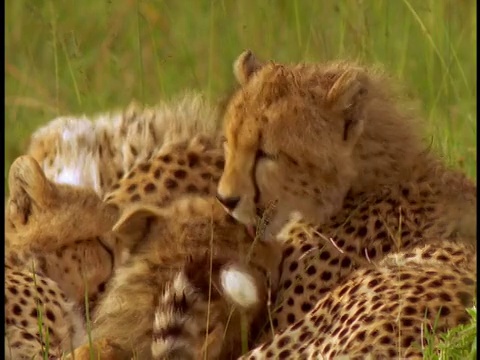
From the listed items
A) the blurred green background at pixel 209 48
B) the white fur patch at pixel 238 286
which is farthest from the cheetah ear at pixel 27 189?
the blurred green background at pixel 209 48

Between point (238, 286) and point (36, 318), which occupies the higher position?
point (238, 286)

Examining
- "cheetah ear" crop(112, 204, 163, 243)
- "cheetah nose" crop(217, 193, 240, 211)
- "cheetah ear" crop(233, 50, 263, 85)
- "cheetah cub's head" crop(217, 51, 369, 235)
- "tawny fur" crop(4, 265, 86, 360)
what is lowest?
"tawny fur" crop(4, 265, 86, 360)

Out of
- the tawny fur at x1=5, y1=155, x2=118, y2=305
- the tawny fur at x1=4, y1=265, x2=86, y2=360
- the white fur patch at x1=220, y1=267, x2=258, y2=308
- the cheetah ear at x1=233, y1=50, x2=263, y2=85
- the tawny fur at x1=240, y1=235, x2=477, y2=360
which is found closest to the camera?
the tawny fur at x1=240, y1=235, x2=477, y2=360

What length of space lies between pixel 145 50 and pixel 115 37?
1.59ft

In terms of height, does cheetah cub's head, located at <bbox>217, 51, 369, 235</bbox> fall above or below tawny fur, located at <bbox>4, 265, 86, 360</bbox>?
above

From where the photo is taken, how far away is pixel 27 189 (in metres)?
4.90

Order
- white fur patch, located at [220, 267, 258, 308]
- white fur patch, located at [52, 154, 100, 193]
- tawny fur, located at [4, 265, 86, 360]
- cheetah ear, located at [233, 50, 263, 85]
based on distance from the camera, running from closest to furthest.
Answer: white fur patch, located at [220, 267, 258, 308]
tawny fur, located at [4, 265, 86, 360]
cheetah ear, located at [233, 50, 263, 85]
white fur patch, located at [52, 154, 100, 193]

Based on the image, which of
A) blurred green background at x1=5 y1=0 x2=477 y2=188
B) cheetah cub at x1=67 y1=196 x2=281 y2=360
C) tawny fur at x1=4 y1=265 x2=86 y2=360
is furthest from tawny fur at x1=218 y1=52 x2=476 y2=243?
blurred green background at x1=5 y1=0 x2=477 y2=188

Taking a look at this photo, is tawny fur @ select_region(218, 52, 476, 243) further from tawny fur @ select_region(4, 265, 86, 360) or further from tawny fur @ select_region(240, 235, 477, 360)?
tawny fur @ select_region(4, 265, 86, 360)

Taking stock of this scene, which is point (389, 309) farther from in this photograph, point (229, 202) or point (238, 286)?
point (229, 202)

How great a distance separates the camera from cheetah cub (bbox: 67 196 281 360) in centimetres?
424

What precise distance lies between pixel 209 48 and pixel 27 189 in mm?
2444

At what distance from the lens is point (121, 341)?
14.5 ft

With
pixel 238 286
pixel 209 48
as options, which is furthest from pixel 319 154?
pixel 209 48
